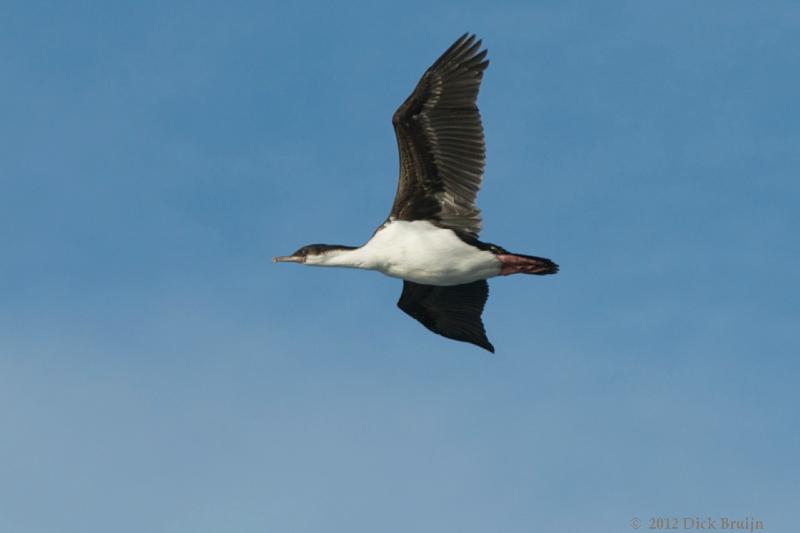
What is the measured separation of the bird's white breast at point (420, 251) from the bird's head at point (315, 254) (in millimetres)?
552

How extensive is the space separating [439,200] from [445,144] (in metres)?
1.15

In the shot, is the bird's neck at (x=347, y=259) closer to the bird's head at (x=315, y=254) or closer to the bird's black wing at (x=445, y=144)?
→ the bird's head at (x=315, y=254)

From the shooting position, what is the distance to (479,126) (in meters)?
Answer: 28.6

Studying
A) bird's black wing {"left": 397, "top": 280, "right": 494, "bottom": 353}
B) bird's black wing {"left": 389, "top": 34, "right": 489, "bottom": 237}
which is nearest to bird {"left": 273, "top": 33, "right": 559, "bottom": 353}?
bird's black wing {"left": 389, "top": 34, "right": 489, "bottom": 237}

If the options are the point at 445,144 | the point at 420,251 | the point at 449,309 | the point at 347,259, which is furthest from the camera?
the point at 449,309

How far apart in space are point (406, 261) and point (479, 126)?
2.81m

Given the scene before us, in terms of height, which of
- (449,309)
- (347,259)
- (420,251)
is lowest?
(347,259)

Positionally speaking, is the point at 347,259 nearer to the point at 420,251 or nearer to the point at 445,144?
the point at 420,251

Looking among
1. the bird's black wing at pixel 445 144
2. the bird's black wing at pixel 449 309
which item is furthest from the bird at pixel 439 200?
the bird's black wing at pixel 449 309

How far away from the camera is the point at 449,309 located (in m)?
32.2

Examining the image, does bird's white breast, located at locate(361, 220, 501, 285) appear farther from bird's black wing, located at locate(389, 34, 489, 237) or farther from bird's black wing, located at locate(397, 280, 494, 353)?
bird's black wing, located at locate(397, 280, 494, 353)

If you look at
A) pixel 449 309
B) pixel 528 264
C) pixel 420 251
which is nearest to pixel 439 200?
pixel 420 251

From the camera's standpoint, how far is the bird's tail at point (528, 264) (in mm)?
29219

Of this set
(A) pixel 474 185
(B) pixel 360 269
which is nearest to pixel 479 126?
(A) pixel 474 185
